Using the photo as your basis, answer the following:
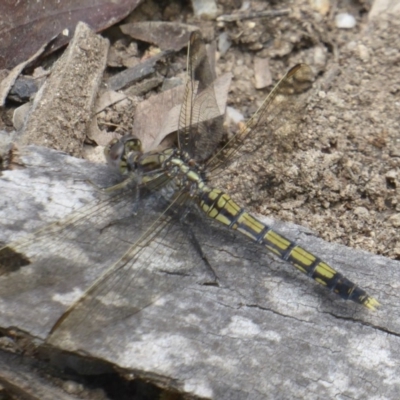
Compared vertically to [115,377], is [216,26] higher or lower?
higher

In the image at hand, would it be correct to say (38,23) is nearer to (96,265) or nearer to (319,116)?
(319,116)

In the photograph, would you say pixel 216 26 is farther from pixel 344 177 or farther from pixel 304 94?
pixel 344 177

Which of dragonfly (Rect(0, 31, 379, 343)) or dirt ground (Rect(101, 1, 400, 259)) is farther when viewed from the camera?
dirt ground (Rect(101, 1, 400, 259))

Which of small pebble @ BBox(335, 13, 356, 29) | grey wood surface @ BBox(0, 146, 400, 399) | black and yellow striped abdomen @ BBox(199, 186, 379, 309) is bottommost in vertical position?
grey wood surface @ BBox(0, 146, 400, 399)

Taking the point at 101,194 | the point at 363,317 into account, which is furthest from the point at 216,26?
the point at 363,317

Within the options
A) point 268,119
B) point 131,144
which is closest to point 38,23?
point 131,144

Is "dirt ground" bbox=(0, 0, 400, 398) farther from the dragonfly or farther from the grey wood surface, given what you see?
the grey wood surface

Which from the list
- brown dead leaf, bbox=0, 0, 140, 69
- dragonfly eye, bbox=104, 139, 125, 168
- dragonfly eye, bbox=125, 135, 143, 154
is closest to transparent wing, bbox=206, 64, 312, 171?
dragonfly eye, bbox=125, 135, 143, 154

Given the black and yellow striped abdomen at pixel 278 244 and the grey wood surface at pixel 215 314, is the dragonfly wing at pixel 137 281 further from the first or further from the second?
the black and yellow striped abdomen at pixel 278 244
